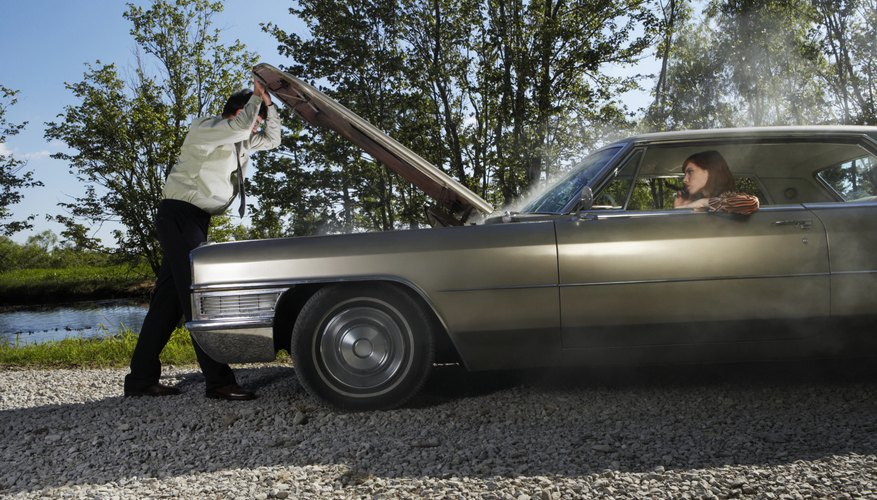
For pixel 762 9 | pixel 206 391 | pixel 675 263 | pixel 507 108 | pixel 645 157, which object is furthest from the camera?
pixel 762 9

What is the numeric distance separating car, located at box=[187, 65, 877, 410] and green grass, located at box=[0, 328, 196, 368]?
9.65ft

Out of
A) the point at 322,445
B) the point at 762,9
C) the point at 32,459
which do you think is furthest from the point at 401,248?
the point at 762,9

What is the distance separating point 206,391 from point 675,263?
10.1 feet

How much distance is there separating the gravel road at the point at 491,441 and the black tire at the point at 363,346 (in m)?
0.14

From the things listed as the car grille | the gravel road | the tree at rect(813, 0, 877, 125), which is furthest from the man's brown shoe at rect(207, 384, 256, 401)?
the tree at rect(813, 0, 877, 125)

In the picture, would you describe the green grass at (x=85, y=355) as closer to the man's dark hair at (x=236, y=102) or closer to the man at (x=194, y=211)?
the man at (x=194, y=211)

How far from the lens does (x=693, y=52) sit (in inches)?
1478

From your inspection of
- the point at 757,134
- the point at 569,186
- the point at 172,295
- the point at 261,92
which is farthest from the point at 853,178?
the point at 172,295

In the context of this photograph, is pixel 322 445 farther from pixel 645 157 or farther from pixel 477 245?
pixel 645 157

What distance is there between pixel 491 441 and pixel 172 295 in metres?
2.67

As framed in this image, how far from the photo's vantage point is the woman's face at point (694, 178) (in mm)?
4309

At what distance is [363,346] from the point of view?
396 centimetres

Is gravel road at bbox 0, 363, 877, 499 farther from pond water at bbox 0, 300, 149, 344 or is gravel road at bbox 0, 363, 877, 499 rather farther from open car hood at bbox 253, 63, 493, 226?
pond water at bbox 0, 300, 149, 344

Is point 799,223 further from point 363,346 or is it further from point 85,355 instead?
point 85,355
